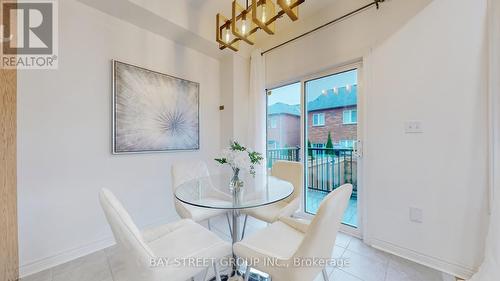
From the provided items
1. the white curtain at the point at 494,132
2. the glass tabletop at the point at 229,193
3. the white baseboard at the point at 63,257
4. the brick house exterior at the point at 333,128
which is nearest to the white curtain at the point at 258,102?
the brick house exterior at the point at 333,128

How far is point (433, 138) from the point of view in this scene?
1.74m

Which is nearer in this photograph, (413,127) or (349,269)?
(349,269)

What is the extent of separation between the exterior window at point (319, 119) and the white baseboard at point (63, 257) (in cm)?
287

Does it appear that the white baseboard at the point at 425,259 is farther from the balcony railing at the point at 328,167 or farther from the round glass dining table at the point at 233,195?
the round glass dining table at the point at 233,195

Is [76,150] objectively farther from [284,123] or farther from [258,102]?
[284,123]

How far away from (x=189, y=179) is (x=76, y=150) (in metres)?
1.14

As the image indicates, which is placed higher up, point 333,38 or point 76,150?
point 333,38

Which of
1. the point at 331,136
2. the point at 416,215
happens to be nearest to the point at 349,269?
the point at 416,215

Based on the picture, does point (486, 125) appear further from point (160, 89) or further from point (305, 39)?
point (160, 89)

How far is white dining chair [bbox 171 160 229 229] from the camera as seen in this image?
188 cm

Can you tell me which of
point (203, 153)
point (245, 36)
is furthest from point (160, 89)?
point (245, 36)

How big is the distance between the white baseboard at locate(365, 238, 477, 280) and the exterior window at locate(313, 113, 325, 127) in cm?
147

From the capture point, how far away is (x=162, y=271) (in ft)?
3.16


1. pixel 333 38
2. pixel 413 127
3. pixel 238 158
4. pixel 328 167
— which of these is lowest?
pixel 328 167
